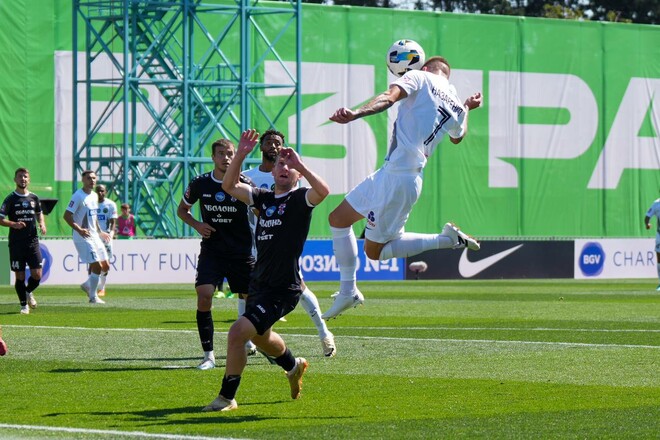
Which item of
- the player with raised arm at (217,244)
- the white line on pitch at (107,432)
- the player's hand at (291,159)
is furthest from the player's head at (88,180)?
the white line on pitch at (107,432)

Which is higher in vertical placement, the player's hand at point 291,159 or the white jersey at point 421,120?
the white jersey at point 421,120

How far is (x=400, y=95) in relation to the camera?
11.1 metres

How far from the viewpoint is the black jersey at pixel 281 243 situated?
1008 centimetres

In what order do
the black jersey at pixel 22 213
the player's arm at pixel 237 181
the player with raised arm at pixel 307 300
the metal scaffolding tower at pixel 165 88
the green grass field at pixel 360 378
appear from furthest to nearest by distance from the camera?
the metal scaffolding tower at pixel 165 88 < the black jersey at pixel 22 213 < the player with raised arm at pixel 307 300 < the player's arm at pixel 237 181 < the green grass field at pixel 360 378

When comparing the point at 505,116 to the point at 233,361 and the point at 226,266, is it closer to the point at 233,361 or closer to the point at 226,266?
the point at 226,266

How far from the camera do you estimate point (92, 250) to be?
25.3 metres

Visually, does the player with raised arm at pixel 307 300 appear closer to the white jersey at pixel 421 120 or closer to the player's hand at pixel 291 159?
the white jersey at pixel 421 120

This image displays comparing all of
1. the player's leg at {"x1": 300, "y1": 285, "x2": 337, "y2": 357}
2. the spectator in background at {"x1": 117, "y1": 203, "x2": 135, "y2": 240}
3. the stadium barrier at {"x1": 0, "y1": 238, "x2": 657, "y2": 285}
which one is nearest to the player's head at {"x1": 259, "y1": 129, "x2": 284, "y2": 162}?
the player's leg at {"x1": 300, "y1": 285, "x2": 337, "y2": 357}

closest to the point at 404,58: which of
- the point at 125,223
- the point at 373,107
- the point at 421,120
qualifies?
the point at 421,120

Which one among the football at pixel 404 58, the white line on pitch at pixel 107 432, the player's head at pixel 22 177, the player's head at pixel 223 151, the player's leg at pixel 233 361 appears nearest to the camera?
the white line on pitch at pixel 107 432

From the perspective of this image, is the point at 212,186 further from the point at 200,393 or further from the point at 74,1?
the point at 74,1

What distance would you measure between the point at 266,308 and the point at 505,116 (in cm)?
3972

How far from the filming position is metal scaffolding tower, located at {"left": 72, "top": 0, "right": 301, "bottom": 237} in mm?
38875

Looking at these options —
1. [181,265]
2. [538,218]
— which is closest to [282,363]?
[181,265]
